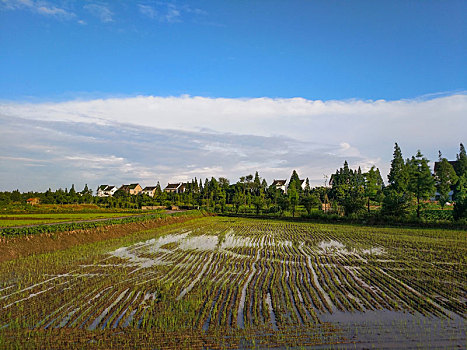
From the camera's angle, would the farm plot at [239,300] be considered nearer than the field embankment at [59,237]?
Yes

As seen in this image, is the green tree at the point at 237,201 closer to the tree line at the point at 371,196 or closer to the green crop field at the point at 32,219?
the tree line at the point at 371,196

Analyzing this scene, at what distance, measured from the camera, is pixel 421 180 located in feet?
105

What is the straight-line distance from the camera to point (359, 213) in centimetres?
3528

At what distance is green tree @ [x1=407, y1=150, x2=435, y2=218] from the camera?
104 feet

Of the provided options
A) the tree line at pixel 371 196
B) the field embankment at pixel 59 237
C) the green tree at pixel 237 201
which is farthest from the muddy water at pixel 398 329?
the green tree at pixel 237 201

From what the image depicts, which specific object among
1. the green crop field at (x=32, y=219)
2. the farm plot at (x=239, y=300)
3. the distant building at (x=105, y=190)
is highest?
the distant building at (x=105, y=190)

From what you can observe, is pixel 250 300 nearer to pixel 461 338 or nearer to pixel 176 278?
pixel 176 278

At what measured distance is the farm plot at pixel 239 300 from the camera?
622cm

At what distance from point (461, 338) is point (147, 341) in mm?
5982

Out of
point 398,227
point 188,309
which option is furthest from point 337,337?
point 398,227

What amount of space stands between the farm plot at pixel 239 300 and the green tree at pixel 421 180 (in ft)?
62.2

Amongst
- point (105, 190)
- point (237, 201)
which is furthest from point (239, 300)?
point (105, 190)

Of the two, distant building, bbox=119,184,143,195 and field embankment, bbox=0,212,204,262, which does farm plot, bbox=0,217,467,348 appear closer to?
field embankment, bbox=0,212,204,262

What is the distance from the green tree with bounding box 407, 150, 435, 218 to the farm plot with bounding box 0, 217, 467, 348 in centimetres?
1895
